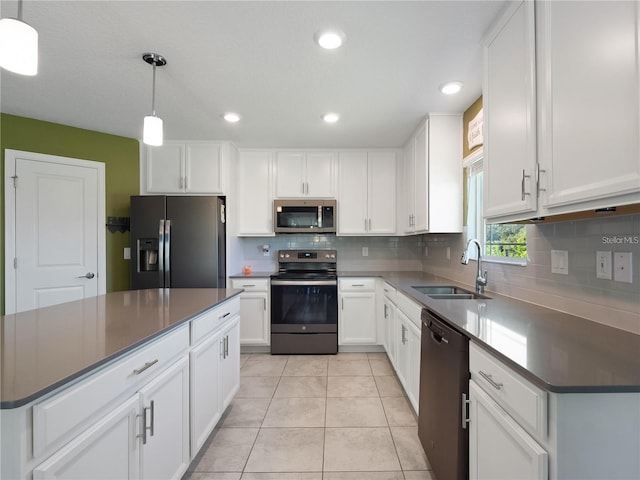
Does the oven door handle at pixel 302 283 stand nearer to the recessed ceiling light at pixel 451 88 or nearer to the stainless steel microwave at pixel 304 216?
the stainless steel microwave at pixel 304 216

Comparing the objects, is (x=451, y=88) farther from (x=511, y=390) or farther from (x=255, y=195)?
(x=255, y=195)

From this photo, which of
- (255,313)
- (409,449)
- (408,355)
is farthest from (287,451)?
(255,313)

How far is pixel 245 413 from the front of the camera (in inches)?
84.4

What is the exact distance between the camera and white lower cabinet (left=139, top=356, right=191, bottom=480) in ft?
3.78

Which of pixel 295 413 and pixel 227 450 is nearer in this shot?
pixel 227 450

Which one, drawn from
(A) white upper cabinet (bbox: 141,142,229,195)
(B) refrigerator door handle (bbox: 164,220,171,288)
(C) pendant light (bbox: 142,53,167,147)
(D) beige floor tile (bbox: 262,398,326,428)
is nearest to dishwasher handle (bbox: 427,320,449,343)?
(D) beige floor tile (bbox: 262,398,326,428)

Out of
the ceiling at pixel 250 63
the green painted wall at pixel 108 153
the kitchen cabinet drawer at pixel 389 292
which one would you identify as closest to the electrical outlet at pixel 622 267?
the ceiling at pixel 250 63

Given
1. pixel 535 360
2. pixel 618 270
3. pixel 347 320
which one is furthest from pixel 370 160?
pixel 535 360

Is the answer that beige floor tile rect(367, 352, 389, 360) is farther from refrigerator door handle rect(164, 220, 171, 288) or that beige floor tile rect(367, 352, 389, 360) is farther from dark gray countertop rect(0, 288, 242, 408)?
refrigerator door handle rect(164, 220, 171, 288)

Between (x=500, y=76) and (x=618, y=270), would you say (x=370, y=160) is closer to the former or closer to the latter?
(x=500, y=76)

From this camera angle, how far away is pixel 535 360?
2.93 ft

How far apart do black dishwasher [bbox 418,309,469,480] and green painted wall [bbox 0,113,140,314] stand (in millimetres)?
3159

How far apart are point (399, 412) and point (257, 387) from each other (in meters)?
1.21

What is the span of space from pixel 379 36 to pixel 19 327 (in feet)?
7.30
